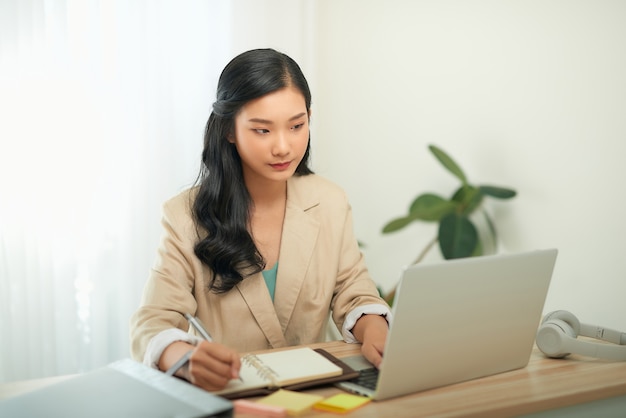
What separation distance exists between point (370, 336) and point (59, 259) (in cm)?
152

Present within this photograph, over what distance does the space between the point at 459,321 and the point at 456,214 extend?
1.76m

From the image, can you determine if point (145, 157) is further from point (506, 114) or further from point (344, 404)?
point (344, 404)

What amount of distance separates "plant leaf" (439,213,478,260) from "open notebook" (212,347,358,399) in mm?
1520

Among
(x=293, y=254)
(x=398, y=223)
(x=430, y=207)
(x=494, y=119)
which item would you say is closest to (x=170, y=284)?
(x=293, y=254)

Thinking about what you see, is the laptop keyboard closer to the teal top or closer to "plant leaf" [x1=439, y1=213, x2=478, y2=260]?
the teal top

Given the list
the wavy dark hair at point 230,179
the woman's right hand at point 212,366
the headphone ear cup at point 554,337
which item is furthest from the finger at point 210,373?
the headphone ear cup at point 554,337

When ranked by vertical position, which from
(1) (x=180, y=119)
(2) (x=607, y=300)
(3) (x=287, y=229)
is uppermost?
(1) (x=180, y=119)

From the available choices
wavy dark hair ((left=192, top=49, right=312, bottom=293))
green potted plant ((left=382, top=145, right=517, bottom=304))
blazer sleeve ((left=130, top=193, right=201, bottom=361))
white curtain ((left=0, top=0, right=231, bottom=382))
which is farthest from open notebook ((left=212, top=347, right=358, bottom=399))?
green potted plant ((left=382, top=145, right=517, bottom=304))

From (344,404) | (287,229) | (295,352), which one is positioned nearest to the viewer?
(344,404)

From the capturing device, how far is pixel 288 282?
208 cm

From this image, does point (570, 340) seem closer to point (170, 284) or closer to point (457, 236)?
point (170, 284)

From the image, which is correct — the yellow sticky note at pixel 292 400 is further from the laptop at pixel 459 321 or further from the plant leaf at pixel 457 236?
the plant leaf at pixel 457 236

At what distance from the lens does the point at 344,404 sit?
54.1 inches

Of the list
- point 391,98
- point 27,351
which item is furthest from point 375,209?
point 27,351
